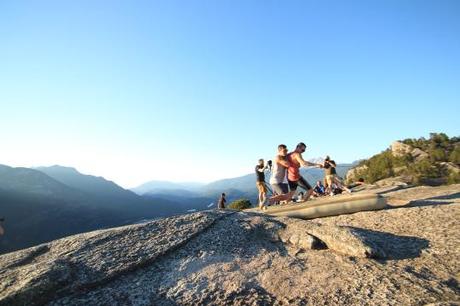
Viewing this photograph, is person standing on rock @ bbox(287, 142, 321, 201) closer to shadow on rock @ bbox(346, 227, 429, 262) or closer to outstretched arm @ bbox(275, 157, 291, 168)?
outstretched arm @ bbox(275, 157, 291, 168)

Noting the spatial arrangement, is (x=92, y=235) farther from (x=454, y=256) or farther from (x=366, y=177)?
(x=366, y=177)

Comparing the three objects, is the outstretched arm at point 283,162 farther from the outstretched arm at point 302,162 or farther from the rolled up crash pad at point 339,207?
the rolled up crash pad at point 339,207

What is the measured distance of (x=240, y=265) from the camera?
723 centimetres

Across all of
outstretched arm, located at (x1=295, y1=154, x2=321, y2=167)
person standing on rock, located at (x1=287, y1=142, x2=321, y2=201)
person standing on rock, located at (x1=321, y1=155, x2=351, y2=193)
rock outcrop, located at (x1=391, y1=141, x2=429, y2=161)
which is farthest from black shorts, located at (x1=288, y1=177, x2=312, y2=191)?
rock outcrop, located at (x1=391, y1=141, x2=429, y2=161)

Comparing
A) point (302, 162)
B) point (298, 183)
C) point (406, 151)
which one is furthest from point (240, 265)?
point (406, 151)

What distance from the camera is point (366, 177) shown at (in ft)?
143

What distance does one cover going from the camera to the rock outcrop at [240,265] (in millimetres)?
6105

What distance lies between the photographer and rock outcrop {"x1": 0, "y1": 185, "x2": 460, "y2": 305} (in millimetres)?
6105

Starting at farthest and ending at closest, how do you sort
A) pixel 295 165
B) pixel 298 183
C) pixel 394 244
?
1. pixel 298 183
2. pixel 295 165
3. pixel 394 244

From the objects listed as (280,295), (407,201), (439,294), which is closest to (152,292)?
(280,295)

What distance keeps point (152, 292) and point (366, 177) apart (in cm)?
4157

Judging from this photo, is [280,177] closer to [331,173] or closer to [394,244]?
[394,244]

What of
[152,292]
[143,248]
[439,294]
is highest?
[143,248]

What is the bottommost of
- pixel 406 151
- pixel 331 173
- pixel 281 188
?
pixel 281 188
